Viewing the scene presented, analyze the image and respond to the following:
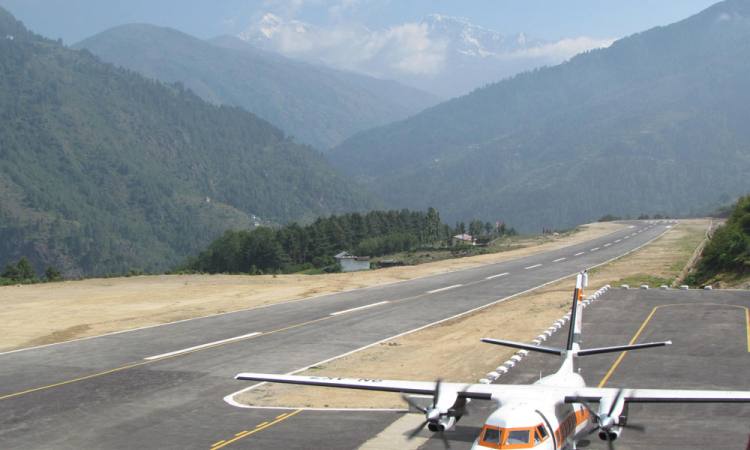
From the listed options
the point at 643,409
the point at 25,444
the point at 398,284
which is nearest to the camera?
the point at 25,444

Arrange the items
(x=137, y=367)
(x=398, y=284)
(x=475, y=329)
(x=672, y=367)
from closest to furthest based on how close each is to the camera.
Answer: (x=672, y=367) < (x=137, y=367) < (x=475, y=329) < (x=398, y=284)

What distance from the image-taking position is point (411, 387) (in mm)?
19812

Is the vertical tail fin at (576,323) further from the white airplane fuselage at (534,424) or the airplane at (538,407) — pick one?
the white airplane fuselage at (534,424)

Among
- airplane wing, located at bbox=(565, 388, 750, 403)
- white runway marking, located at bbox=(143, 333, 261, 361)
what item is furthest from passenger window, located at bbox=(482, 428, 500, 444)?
white runway marking, located at bbox=(143, 333, 261, 361)

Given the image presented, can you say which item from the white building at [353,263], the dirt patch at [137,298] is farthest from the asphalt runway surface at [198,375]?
the white building at [353,263]

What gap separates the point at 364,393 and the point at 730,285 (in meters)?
40.7

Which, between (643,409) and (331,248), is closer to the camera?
(643,409)

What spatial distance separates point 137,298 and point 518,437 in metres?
48.4

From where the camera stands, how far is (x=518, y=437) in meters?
16.7

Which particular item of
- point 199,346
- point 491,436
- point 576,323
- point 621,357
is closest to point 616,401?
point 491,436

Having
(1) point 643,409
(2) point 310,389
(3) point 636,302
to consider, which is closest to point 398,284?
(3) point 636,302

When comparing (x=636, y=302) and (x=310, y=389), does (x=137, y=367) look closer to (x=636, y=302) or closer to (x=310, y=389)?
(x=310, y=389)

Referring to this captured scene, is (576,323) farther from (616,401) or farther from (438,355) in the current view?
(438,355)

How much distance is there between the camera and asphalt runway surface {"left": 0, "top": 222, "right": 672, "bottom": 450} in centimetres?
2372
